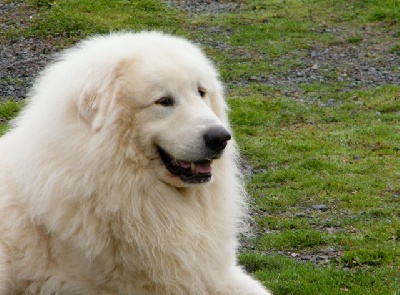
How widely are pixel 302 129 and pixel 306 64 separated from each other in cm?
423

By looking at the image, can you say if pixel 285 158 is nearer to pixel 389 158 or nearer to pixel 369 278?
pixel 389 158

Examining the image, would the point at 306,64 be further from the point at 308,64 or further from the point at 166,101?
the point at 166,101

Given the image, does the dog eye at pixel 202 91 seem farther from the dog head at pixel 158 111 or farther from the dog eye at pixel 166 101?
the dog eye at pixel 166 101

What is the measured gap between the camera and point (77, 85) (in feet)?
15.0

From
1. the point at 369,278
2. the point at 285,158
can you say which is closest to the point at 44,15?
the point at 285,158

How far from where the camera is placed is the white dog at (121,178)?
4469 mm

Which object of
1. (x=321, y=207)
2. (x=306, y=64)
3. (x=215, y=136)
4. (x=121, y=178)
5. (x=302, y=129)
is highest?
(x=215, y=136)

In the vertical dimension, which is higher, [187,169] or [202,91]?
[202,91]

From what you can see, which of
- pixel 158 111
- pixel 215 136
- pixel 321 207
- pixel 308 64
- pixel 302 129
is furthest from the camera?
pixel 308 64

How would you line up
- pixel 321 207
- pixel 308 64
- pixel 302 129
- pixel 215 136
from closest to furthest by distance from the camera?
pixel 215 136
pixel 321 207
pixel 302 129
pixel 308 64

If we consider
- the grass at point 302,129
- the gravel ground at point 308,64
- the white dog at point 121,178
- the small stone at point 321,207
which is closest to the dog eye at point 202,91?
the white dog at point 121,178

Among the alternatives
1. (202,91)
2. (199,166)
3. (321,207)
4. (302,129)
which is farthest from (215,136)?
(302,129)

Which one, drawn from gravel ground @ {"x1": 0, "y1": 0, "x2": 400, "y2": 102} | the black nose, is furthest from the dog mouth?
gravel ground @ {"x1": 0, "y1": 0, "x2": 400, "y2": 102}

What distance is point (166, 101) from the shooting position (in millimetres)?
4531
